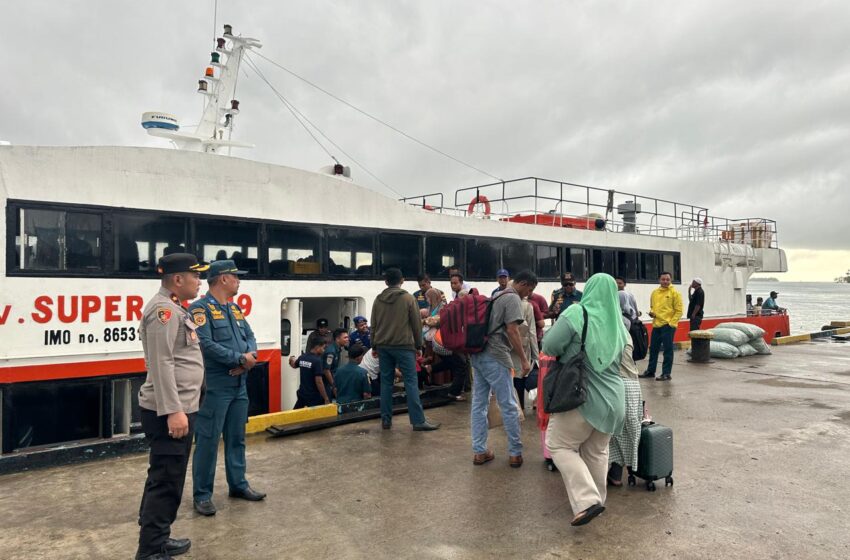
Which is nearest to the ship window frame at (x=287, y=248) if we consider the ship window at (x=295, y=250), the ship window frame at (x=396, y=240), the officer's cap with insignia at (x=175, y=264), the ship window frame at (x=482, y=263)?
the ship window at (x=295, y=250)

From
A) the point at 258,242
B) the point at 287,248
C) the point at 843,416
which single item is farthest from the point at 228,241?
the point at 843,416

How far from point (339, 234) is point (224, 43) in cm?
397

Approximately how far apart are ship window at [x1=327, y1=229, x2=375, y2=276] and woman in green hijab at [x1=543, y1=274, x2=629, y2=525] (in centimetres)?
502

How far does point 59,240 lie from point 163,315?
3910 mm

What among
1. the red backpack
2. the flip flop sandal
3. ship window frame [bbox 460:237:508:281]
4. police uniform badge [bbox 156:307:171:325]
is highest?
ship window frame [bbox 460:237:508:281]

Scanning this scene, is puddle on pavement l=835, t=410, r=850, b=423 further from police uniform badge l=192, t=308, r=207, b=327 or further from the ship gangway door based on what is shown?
police uniform badge l=192, t=308, r=207, b=327

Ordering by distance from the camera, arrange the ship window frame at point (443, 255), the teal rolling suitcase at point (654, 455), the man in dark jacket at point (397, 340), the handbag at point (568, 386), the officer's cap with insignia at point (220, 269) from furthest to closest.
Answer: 1. the ship window frame at point (443, 255)
2. the man in dark jacket at point (397, 340)
3. the teal rolling suitcase at point (654, 455)
4. the officer's cap with insignia at point (220, 269)
5. the handbag at point (568, 386)

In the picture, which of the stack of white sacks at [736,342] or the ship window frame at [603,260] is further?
the ship window frame at [603,260]

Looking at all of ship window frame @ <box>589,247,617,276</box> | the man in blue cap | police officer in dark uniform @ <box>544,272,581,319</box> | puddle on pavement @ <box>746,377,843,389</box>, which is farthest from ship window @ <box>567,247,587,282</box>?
the man in blue cap

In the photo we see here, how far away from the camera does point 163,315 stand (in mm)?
3246

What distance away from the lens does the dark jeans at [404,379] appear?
617 cm

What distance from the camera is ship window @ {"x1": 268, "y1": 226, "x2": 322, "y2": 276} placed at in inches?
305

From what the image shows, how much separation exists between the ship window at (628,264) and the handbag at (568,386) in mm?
10687

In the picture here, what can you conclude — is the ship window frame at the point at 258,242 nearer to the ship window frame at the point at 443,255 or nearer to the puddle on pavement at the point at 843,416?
the ship window frame at the point at 443,255
